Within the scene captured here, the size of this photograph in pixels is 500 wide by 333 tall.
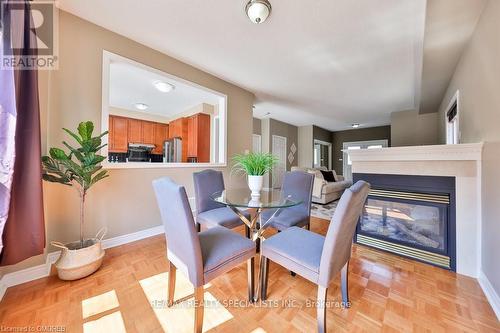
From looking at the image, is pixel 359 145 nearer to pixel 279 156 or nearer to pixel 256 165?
pixel 279 156

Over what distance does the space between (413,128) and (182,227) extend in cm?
592

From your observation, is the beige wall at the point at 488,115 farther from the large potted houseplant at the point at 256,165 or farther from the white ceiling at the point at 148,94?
the white ceiling at the point at 148,94

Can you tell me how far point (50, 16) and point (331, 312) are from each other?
11.3ft

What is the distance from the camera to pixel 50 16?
5.78ft

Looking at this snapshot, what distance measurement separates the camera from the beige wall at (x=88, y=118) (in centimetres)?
179

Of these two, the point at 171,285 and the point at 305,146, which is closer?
the point at 171,285

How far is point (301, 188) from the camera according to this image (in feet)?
6.98

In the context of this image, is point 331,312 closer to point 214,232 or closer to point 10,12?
point 214,232

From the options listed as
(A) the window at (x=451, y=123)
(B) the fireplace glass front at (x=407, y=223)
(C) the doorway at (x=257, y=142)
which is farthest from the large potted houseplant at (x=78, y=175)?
(C) the doorway at (x=257, y=142)

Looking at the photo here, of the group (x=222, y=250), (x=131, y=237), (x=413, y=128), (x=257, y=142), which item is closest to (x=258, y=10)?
(x=222, y=250)

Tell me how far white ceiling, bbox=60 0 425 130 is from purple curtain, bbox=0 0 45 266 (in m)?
0.90

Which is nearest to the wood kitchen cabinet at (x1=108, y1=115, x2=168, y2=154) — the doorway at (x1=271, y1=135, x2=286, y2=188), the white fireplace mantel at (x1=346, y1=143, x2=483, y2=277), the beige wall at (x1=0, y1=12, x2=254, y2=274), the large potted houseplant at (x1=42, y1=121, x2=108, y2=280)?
the beige wall at (x1=0, y1=12, x2=254, y2=274)

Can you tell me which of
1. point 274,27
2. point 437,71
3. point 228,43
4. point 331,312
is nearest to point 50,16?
point 228,43

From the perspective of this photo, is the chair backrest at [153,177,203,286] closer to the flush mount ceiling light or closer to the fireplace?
the flush mount ceiling light
